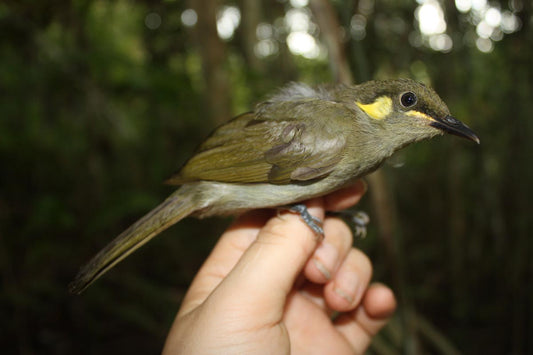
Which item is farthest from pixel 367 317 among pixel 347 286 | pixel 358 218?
pixel 358 218

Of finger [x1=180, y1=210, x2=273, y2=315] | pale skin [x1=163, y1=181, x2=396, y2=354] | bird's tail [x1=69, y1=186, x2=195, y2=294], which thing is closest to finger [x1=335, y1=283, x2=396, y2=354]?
pale skin [x1=163, y1=181, x2=396, y2=354]

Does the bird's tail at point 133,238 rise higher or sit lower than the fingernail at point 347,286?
higher

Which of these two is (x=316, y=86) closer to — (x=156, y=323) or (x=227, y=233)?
(x=227, y=233)

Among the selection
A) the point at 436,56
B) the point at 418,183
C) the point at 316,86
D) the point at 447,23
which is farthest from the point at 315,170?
the point at 418,183

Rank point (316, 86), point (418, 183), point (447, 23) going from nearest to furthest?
point (316, 86)
point (447, 23)
point (418, 183)

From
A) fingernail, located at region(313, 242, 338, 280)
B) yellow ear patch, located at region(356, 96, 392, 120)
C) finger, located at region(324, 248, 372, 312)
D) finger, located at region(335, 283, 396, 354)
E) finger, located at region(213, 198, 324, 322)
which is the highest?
yellow ear patch, located at region(356, 96, 392, 120)

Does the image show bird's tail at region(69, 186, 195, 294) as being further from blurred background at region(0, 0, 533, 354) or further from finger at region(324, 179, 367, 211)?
blurred background at region(0, 0, 533, 354)

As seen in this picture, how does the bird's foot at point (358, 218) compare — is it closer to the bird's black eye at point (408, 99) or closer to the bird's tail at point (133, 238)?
the bird's black eye at point (408, 99)

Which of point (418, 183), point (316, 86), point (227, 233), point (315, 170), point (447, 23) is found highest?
point (447, 23)

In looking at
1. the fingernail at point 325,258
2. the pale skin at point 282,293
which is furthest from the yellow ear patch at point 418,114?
the fingernail at point 325,258
